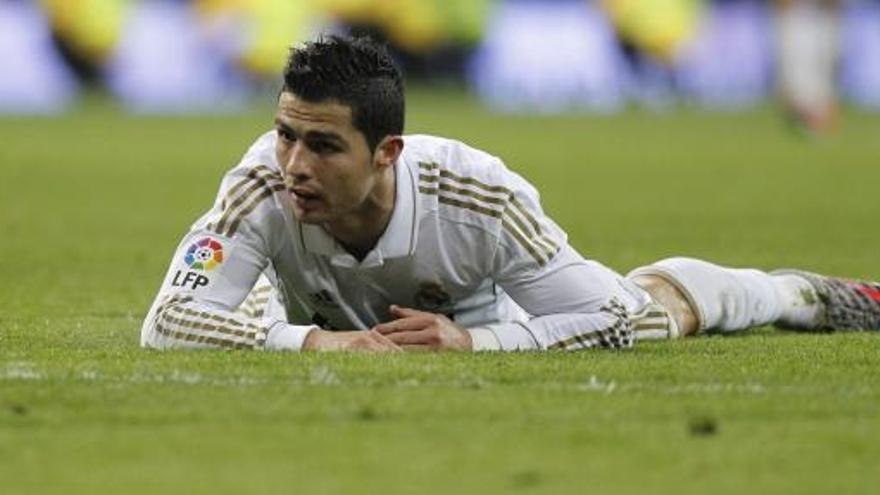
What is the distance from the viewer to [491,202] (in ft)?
23.3

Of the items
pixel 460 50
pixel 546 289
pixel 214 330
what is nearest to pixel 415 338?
pixel 546 289

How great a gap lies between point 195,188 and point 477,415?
12358 millimetres

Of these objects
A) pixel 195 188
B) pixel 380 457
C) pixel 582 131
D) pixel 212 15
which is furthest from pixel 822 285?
pixel 212 15

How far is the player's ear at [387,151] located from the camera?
6930 mm

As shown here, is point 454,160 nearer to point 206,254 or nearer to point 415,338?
point 415,338

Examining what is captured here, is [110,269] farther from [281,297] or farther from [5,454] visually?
[5,454]

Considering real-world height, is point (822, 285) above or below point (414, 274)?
below

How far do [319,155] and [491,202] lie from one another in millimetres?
581

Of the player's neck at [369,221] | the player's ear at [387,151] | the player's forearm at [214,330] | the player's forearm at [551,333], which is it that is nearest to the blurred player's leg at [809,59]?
the player's forearm at [551,333]

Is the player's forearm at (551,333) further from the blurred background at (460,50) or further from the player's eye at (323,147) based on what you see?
the blurred background at (460,50)

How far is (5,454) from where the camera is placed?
526 centimetres

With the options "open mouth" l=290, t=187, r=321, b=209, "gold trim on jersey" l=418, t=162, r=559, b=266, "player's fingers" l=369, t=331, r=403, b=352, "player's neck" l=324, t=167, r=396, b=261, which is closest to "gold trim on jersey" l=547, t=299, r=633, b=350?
"gold trim on jersey" l=418, t=162, r=559, b=266

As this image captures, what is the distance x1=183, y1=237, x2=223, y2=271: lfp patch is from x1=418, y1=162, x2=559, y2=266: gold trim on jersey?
2.05 feet

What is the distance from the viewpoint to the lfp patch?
23.1ft
